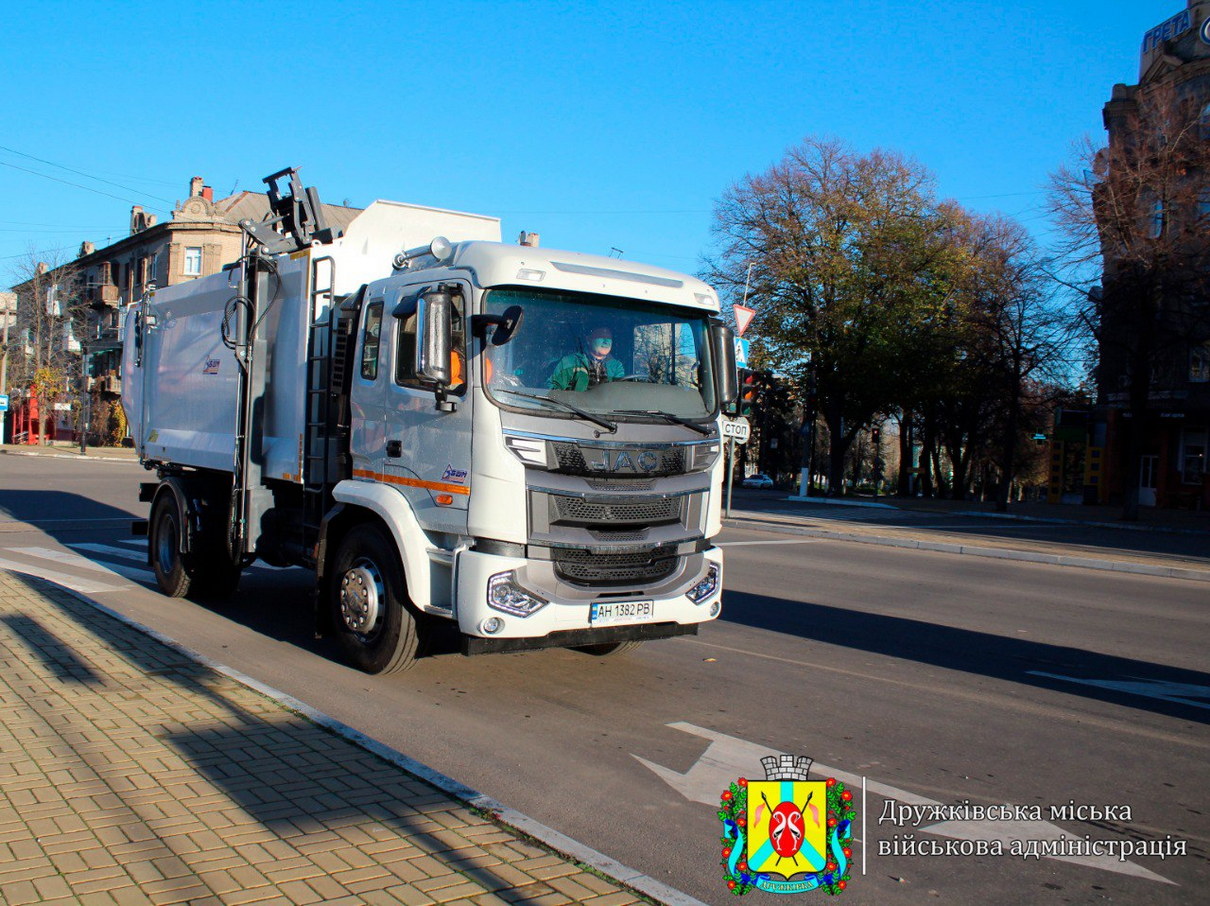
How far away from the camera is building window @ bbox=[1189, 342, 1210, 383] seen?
38500 millimetres

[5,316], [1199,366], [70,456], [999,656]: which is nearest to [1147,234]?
[1199,366]

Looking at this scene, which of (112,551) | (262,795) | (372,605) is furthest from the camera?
(112,551)

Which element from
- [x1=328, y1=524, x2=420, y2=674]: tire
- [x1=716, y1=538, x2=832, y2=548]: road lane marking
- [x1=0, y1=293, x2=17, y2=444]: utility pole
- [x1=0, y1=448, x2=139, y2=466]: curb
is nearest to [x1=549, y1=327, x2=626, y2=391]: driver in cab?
[x1=328, y1=524, x2=420, y2=674]: tire

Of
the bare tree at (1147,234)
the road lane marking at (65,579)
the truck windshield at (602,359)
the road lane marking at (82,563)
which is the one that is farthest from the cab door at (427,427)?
the bare tree at (1147,234)

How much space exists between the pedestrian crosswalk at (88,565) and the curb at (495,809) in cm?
529

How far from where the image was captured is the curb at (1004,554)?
54.0ft

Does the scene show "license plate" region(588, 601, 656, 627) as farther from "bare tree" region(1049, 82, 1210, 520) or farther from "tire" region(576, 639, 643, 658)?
"bare tree" region(1049, 82, 1210, 520)

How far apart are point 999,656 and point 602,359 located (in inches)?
183

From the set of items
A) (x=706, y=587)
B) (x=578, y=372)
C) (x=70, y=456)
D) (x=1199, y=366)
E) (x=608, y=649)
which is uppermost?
(x=1199, y=366)

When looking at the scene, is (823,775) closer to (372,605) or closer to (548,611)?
(548,611)

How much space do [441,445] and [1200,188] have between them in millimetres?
28055

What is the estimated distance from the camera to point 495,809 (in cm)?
452

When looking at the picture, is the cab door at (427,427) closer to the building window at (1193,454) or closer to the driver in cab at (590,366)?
the driver in cab at (590,366)

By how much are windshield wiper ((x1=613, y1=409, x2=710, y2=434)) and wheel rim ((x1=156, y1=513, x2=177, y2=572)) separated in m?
5.59
